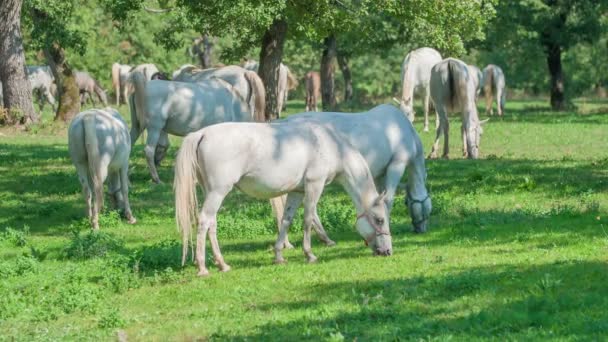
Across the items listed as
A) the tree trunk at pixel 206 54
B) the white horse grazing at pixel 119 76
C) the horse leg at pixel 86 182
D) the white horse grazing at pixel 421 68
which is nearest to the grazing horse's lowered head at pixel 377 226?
the horse leg at pixel 86 182

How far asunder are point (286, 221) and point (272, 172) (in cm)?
90

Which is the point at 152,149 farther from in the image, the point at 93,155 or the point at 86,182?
the point at 93,155

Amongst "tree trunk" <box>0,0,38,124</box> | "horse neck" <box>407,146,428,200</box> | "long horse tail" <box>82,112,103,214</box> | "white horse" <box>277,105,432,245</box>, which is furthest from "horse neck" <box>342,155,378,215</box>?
"tree trunk" <box>0,0,38,124</box>

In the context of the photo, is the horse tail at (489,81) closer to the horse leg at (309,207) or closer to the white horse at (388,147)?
the white horse at (388,147)

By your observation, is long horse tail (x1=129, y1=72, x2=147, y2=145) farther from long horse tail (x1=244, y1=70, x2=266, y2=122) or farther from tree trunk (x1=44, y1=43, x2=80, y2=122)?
tree trunk (x1=44, y1=43, x2=80, y2=122)

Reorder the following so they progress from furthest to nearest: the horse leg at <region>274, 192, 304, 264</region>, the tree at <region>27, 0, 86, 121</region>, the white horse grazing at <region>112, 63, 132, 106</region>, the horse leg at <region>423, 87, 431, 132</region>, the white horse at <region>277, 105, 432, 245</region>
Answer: the white horse grazing at <region>112, 63, 132, 106</region> → the horse leg at <region>423, 87, 431, 132</region> → the tree at <region>27, 0, 86, 121</region> → the white horse at <region>277, 105, 432, 245</region> → the horse leg at <region>274, 192, 304, 264</region>

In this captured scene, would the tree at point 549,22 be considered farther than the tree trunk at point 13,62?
Yes

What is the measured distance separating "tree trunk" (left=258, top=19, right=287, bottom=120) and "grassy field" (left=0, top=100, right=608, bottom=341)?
7.51 m

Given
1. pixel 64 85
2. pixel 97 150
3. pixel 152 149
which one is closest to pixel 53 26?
pixel 64 85

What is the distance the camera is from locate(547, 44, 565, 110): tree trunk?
151 feet

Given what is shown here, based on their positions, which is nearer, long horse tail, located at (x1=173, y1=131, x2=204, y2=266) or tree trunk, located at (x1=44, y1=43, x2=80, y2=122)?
long horse tail, located at (x1=173, y1=131, x2=204, y2=266)

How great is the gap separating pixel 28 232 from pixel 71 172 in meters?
5.94

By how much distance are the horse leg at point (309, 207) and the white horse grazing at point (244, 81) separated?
9.24m

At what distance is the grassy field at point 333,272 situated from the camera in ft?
29.8
